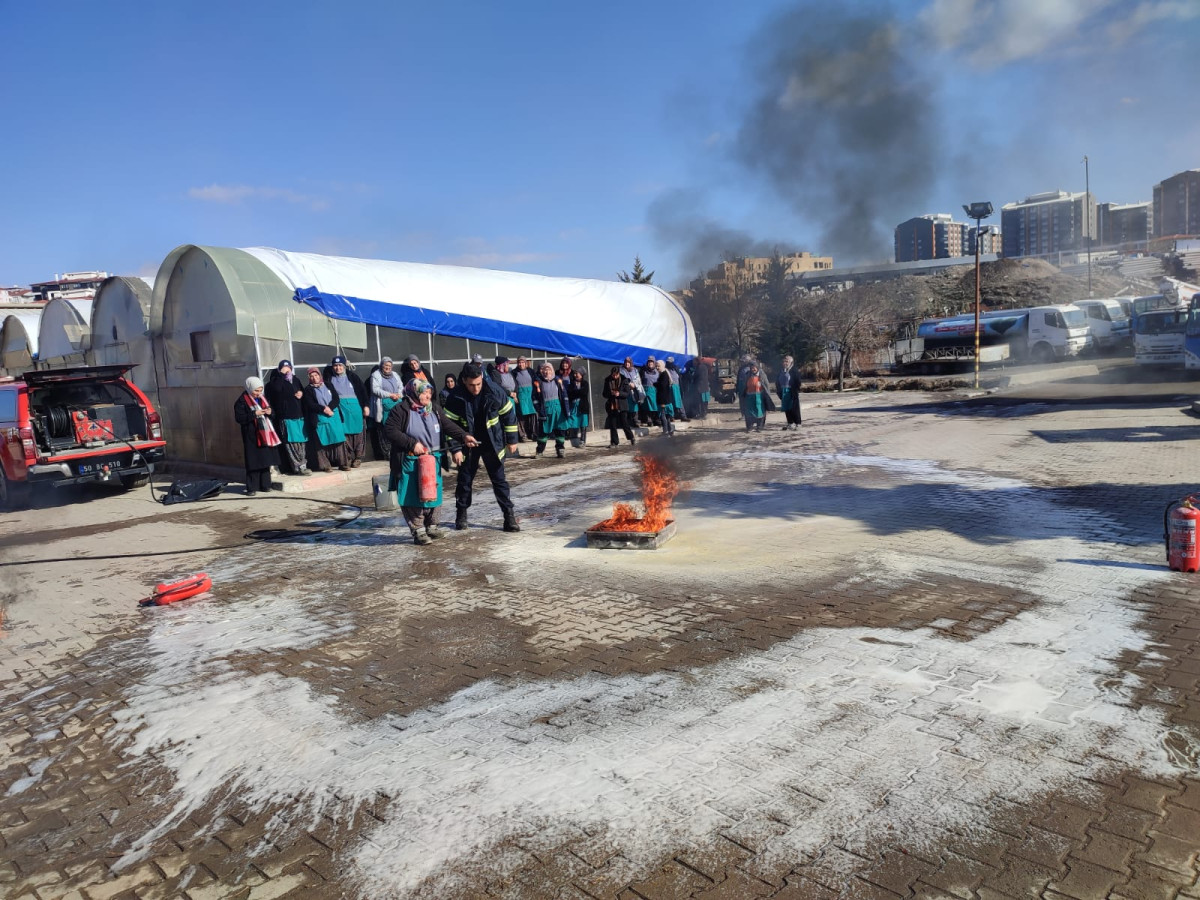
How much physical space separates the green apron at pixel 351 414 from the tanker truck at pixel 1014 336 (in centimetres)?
2756

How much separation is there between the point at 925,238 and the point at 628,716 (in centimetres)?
7999

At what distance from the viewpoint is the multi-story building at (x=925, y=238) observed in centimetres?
7256

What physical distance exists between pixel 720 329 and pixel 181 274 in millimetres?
29627

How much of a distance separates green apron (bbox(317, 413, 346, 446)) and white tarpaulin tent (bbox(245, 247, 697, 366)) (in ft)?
7.13

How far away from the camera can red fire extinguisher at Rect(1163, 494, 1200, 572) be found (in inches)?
Answer: 247

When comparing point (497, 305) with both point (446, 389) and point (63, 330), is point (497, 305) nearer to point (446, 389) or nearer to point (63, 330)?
point (446, 389)

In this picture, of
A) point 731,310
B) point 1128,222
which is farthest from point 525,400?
point 1128,222

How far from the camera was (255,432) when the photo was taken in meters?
12.5

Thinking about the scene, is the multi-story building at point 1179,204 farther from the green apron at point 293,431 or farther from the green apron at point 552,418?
the green apron at point 293,431

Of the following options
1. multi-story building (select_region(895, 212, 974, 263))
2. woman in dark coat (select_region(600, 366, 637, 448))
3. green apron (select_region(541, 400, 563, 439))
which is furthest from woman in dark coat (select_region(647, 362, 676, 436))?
multi-story building (select_region(895, 212, 974, 263))

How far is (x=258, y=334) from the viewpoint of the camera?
13.8 metres

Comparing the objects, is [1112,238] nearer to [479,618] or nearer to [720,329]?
[720,329]

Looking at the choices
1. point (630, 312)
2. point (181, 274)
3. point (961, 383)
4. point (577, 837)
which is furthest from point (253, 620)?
point (961, 383)

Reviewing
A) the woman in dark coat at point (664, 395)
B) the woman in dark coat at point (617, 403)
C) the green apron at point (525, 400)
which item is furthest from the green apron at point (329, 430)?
the woman in dark coat at point (664, 395)
